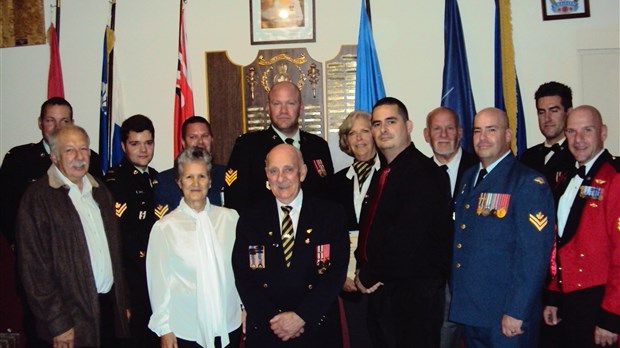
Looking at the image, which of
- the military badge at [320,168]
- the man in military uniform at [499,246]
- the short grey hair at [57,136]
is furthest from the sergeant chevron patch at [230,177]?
the man in military uniform at [499,246]

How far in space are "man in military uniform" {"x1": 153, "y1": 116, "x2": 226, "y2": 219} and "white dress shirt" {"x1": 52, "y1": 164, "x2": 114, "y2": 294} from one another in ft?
1.29

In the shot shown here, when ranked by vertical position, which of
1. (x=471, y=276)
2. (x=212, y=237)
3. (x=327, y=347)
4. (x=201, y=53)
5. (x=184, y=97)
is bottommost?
(x=327, y=347)

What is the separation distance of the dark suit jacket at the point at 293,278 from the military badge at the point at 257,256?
0.05 ft

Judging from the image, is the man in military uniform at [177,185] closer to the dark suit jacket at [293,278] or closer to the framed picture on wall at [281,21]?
the dark suit jacket at [293,278]

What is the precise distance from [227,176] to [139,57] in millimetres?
2546

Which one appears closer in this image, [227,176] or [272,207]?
[272,207]

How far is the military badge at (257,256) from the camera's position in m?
2.42

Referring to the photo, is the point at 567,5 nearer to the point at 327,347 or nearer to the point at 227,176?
the point at 227,176

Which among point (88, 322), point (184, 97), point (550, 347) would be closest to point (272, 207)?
point (88, 322)

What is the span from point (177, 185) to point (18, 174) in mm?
1396

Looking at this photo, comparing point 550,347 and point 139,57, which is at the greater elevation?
point 139,57

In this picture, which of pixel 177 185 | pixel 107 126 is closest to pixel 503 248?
pixel 177 185

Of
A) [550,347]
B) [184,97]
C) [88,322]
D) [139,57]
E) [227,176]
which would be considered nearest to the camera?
[88,322]

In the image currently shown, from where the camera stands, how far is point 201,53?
510cm
